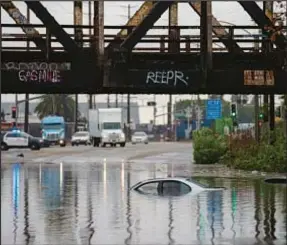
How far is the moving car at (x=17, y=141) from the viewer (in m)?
64.8

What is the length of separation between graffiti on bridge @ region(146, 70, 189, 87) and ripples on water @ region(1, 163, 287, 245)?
10.2ft

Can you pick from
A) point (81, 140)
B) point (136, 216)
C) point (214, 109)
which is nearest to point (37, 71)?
point (136, 216)

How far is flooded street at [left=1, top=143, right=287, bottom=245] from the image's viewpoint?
12609 mm

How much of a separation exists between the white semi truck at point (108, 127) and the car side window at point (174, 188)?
162ft

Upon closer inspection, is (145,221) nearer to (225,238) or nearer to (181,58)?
(225,238)

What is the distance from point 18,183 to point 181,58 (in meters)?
7.94

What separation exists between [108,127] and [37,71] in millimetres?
49537

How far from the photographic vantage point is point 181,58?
22.1m

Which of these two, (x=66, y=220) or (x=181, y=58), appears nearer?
(x=66, y=220)

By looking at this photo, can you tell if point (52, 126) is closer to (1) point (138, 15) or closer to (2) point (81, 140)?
(2) point (81, 140)

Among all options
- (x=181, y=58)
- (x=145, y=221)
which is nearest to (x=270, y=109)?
(x=181, y=58)

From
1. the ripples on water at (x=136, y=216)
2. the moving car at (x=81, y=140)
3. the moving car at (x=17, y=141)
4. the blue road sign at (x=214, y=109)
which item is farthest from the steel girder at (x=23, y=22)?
the blue road sign at (x=214, y=109)

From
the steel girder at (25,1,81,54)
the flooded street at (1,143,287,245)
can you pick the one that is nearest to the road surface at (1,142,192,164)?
the flooded street at (1,143,287,245)

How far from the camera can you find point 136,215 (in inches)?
619
